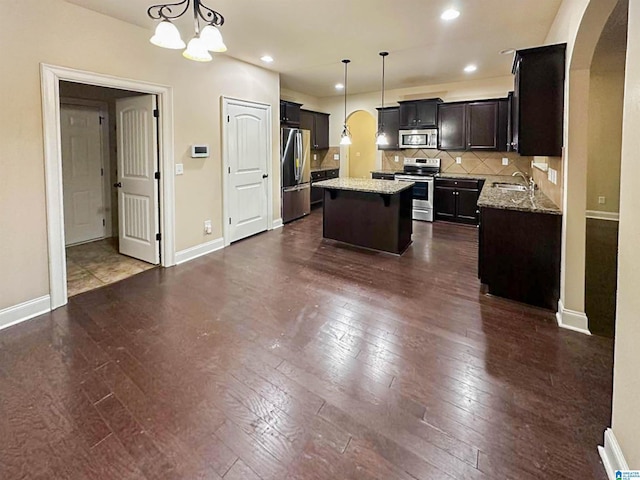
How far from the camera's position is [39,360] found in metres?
2.53

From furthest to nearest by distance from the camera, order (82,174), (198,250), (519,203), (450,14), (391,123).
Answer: (391,123), (82,174), (198,250), (450,14), (519,203)

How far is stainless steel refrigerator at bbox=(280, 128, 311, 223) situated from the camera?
696cm

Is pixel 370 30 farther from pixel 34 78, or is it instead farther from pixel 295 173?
pixel 295 173

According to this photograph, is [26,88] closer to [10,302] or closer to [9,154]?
[9,154]

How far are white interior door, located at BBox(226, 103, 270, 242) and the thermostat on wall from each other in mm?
477

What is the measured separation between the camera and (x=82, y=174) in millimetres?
5641

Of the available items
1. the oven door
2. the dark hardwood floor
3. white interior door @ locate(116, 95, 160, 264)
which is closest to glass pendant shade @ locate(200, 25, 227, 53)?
the dark hardwood floor

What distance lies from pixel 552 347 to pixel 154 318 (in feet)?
10.4

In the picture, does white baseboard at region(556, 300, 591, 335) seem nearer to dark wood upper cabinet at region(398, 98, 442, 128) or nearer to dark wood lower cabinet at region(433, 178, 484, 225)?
dark wood lower cabinet at region(433, 178, 484, 225)

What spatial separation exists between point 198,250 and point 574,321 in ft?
14.2

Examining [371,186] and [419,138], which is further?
[419,138]

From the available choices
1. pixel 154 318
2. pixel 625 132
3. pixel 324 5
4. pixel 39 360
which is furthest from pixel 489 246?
pixel 39 360

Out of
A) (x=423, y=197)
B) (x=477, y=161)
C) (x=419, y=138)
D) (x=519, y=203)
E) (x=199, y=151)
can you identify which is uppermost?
(x=419, y=138)

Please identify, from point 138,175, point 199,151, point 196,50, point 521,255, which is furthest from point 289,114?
point 521,255
